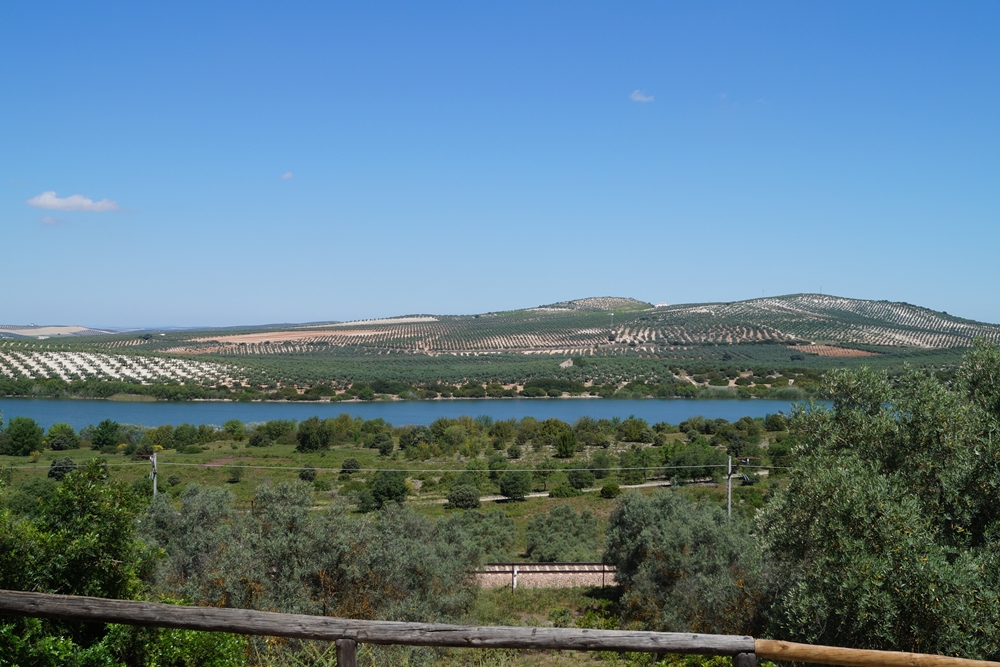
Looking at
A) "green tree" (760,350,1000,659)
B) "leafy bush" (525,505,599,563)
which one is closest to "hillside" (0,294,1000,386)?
"leafy bush" (525,505,599,563)

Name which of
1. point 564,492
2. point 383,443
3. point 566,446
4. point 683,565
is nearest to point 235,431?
point 383,443

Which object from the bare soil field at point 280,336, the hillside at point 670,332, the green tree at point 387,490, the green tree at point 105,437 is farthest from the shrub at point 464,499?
the bare soil field at point 280,336

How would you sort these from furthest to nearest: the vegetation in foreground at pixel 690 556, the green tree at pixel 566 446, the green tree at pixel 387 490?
1. the green tree at pixel 566 446
2. the green tree at pixel 387 490
3. the vegetation in foreground at pixel 690 556

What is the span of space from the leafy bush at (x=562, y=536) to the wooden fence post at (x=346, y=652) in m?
19.6

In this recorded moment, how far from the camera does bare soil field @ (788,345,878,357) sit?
275 feet

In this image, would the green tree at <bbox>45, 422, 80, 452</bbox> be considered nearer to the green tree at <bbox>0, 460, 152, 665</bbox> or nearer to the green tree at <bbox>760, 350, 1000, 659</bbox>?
the green tree at <bbox>0, 460, 152, 665</bbox>

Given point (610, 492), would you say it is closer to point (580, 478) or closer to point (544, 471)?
point (580, 478)

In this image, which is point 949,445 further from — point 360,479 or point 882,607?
point 360,479

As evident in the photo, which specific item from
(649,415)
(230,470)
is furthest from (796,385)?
(230,470)

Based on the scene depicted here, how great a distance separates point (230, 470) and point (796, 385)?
52.1m

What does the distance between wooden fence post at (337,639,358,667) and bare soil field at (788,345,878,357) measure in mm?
87809

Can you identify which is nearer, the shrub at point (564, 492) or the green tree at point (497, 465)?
the shrub at point (564, 492)

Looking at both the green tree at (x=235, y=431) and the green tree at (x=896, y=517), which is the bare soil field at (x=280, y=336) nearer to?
the green tree at (x=235, y=431)

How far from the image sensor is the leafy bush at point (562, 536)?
21.8m
